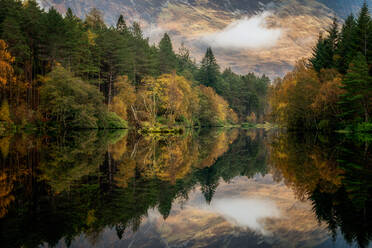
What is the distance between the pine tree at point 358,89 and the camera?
120ft

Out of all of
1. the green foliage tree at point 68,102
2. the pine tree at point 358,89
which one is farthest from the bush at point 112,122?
the pine tree at point 358,89

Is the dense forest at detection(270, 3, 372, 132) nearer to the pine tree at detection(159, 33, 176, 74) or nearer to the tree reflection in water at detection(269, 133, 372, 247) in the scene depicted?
the tree reflection in water at detection(269, 133, 372, 247)

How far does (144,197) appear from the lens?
9789 millimetres

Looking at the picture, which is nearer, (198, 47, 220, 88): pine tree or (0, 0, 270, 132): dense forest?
(0, 0, 270, 132): dense forest

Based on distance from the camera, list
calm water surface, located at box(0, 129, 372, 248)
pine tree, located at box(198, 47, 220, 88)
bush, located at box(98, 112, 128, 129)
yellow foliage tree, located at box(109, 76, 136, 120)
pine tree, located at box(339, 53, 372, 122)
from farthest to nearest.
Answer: pine tree, located at box(198, 47, 220, 88), yellow foliage tree, located at box(109, 76, 136, 120), bush, located at box(98, 112, 128, 129), pine tree, located at box(339, 53, 372, 122), calm water surface, located at box(0, 129, 372, 248)

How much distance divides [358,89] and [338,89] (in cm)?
570

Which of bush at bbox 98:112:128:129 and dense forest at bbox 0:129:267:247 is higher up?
bush at bbox 98:112:128:129

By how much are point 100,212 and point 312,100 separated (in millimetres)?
45898

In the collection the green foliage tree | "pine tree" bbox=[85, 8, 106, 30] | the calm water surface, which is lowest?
the calm water surface

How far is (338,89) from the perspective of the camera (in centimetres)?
4269

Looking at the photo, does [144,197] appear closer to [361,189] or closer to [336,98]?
[361,189]

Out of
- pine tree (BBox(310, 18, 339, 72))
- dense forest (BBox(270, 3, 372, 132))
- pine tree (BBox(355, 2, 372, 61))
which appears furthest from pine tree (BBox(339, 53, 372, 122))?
pine tree (BBox(310, 18, 339, 72))

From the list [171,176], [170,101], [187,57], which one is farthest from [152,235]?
[187,57]

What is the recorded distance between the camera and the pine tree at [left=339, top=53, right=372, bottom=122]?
36688 millimetres
